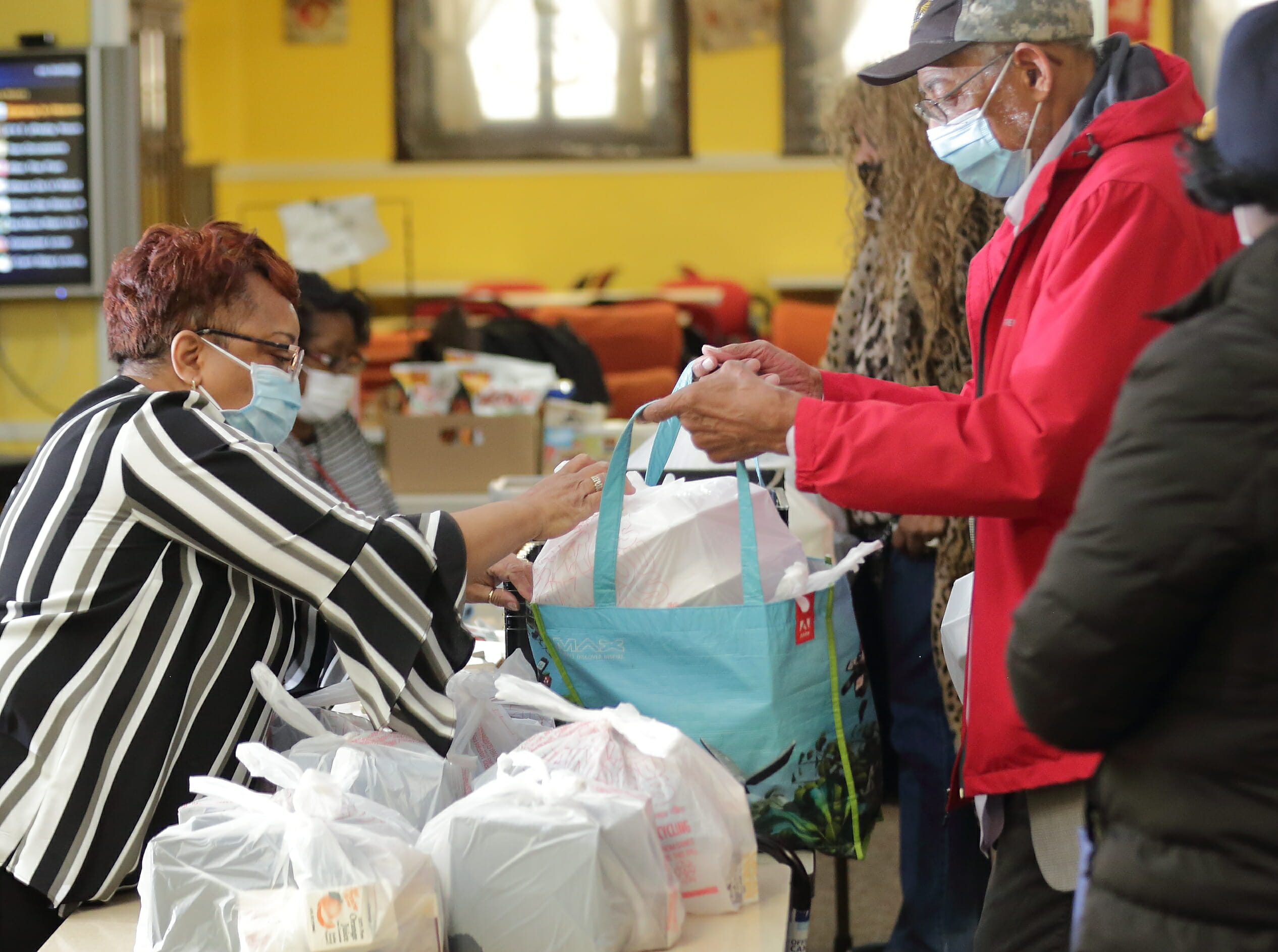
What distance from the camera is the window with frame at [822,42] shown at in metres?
7.14

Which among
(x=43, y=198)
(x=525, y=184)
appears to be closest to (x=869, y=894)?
(x=43, y=198)

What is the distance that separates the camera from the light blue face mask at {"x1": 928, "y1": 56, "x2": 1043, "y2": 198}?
1.47m

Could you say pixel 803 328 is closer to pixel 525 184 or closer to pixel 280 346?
pixel 525 184

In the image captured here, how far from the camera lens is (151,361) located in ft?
5.42

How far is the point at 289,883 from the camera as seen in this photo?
1.11 m

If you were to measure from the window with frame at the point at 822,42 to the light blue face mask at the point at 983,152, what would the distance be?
5.77 m

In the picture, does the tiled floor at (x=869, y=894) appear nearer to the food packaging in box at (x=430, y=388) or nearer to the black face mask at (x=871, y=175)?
the black face mask at (x=871, y=175)

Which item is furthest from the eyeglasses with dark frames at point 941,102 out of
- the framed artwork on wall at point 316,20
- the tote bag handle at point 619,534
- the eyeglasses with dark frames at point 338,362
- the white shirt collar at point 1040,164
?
the framed artwork on wall at point 316,20

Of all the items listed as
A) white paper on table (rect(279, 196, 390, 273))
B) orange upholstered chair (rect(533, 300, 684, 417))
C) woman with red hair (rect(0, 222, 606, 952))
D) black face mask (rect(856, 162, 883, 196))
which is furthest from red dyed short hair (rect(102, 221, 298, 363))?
orange upholstered chair (rect(533, 300, 684, 417))

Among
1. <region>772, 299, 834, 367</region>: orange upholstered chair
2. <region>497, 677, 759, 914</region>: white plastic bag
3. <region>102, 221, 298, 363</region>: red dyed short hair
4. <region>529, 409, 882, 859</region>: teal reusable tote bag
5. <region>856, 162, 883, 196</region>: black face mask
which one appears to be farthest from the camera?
<region>772, 299, 834, 367</region>: orange upholstered chair

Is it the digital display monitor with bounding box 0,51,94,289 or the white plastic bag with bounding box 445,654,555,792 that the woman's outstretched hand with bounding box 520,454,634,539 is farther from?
the digital display monitor with bounding box 0,51,94,289

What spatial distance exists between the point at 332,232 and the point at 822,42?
396 cm

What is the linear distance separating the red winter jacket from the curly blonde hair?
97 centimetres

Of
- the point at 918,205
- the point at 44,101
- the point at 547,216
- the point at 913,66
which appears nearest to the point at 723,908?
the point at 913,66
